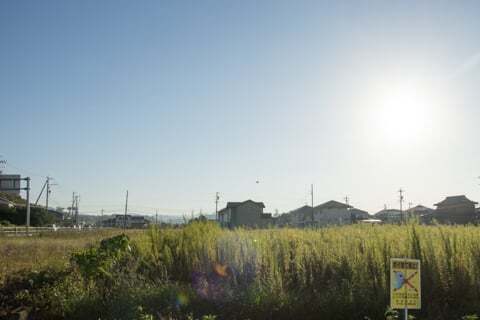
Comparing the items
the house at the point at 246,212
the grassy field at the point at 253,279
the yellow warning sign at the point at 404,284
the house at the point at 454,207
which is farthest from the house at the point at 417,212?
the house at the point at 246,212

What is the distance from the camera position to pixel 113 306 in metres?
4.98

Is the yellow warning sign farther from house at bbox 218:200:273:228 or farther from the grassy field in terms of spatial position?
house at bbox 218:200:273:228

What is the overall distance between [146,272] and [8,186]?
3173 centimetres

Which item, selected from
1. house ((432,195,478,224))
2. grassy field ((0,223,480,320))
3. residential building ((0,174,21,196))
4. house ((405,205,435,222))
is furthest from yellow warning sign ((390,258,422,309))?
house ((432,195,478,224))

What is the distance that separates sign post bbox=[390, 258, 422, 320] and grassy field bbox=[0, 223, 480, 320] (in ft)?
3.73

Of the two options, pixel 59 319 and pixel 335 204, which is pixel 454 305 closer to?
pixel 59 319

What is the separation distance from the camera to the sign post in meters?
3.45

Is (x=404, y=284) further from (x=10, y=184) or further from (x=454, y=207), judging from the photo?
(x=454, y=207)

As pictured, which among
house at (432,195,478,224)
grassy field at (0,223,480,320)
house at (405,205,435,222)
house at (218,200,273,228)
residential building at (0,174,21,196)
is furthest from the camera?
house at (218,200,273,228)

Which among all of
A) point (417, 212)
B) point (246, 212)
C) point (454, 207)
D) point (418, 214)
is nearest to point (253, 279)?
point (418, 214)

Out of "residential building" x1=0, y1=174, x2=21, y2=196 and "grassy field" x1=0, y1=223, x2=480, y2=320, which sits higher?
"residential building" x1=0, y1=174, x2=21, y2=196

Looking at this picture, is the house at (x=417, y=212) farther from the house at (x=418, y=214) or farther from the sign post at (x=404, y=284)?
the sign post at (x=404, y=284)

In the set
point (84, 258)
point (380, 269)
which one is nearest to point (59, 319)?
point (84, 258)

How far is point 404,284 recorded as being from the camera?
11.5ft
